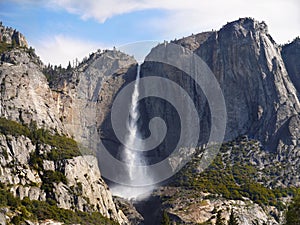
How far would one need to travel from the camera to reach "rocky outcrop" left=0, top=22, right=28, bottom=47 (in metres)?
147

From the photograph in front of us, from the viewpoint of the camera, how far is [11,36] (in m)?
150

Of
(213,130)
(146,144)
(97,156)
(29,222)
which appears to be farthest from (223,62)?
(29,222)

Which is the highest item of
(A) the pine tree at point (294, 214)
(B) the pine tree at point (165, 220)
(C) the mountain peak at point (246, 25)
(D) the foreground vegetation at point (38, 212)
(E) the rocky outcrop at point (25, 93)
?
(C) the mountain peak at point (246, 25)

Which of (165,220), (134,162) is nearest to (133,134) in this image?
(134,162)

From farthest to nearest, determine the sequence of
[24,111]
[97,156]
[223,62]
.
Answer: [223,62]
[97,156]
[24,111]

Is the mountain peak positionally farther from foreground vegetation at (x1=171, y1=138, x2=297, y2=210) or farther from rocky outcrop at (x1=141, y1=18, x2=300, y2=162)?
foreground vegetation at (x1=171, y1=138, x2=297, y2=210)

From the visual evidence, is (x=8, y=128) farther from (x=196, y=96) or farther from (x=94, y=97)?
(x=196, y=96)

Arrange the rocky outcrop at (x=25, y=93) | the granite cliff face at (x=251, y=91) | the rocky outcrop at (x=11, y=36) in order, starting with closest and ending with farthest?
the rocky outcrop at (x=25, y=93) < the granite cliff face at (x=251, y=91) < the rocky outcrop at (x=11, y=36)

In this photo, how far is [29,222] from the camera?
8850 centimetres

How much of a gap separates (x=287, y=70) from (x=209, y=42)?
18691 millimetres

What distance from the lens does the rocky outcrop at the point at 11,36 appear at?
146750mm

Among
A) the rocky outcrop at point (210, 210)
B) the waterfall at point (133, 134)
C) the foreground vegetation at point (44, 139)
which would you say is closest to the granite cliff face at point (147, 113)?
the rocky outcrop at point (210, 210)

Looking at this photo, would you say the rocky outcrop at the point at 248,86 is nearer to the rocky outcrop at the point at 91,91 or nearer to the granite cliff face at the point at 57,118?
the rocky outcrop at the point at 91,91

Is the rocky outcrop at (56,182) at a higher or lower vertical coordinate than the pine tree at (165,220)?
higher
